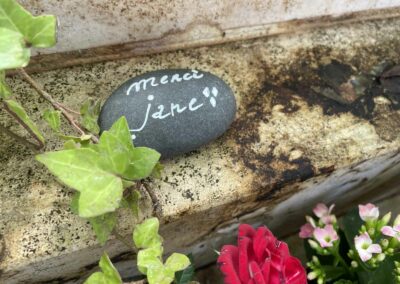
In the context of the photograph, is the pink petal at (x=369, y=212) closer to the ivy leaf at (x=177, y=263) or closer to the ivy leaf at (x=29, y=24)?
the ivy leaf at (x=177, y=263)

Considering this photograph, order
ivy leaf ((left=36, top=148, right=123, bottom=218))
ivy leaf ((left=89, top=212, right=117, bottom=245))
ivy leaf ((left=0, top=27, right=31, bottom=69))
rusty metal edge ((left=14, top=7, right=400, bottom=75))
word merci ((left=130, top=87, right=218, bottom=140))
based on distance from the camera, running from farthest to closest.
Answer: rusty metal edge ((left=14, top=7, right=400, bottom=75))
word merci ((left=130, top=87, right=218, bottom=140))
ivy leaf ((left=89, top=212, right=117, bottom=245))
ivy leaf ((left=36, top=148, right=123, bottom=218))
ivy leaf ((left=0, top=27, right=31, bottom=69))

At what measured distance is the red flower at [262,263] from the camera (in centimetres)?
88

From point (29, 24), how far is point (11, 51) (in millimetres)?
106

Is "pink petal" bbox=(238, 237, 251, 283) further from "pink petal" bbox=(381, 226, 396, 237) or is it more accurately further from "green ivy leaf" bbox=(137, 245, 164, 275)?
"pink petal" bbox=(381, 226, 396, 237)

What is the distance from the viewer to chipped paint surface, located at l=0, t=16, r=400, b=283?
0.94 meters

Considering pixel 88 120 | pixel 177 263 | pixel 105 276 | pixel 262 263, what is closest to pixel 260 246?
pixel 262 263

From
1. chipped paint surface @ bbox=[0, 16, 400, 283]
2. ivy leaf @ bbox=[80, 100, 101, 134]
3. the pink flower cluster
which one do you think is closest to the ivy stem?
ivy leaf @ bbox=[80, 100, 101, 134]

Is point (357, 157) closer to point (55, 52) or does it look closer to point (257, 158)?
point (257, 158)

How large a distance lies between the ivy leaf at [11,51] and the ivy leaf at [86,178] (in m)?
0.16

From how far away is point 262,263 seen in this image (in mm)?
896

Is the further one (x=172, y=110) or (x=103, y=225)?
(x=172, y=110)

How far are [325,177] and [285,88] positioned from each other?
24 cm

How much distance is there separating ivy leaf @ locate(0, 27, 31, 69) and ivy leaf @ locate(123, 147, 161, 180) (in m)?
0.25

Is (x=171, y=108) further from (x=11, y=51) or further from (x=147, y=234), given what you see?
(x=11, y=51)
